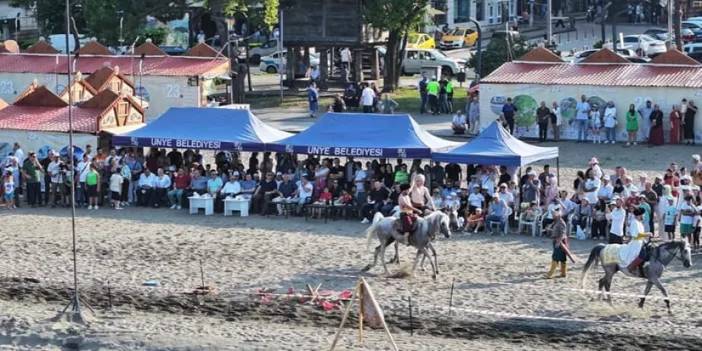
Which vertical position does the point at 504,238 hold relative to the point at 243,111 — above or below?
below

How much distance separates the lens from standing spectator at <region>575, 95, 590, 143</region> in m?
39.8

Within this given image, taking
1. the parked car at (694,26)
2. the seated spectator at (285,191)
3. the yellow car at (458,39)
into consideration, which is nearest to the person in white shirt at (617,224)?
the seated spectator at (285,191)

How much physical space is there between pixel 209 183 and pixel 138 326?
31.9ft

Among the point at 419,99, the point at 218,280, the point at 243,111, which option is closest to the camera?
the point at 218,280

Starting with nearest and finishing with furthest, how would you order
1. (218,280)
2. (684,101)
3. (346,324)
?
(346,324), (218,280), (684,101)

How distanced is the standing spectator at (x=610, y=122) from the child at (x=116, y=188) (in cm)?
1468

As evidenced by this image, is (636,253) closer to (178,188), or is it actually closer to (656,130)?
(178,188)

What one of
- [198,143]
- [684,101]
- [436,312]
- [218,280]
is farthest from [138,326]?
[684,101]

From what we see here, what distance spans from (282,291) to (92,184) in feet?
31.2

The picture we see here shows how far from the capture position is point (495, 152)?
29.5 metres

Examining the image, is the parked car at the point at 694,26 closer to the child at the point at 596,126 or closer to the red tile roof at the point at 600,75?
the red tile roof at the point at 600,75

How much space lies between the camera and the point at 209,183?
31.2m

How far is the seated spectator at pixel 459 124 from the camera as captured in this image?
41.9m

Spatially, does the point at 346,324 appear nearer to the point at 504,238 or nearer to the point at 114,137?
the point at 504,238
